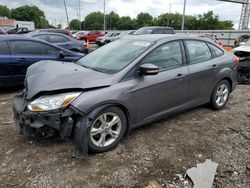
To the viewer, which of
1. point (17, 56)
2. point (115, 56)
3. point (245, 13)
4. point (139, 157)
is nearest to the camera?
point (139, 157)

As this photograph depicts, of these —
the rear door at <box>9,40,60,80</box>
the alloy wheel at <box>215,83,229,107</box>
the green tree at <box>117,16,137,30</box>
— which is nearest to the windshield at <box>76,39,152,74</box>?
the alloy wheel at <box>215,83,229,107</box>

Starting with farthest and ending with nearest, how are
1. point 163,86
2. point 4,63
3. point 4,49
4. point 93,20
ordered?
1. point 93,20
2. point 4,49
3. point 4,63
4. point 163,86

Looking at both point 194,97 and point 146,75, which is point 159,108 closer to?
point 146,75

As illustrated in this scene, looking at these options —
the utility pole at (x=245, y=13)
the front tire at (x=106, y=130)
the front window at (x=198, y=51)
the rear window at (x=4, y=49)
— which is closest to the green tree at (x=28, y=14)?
the utility pole at (x=245, y=13)

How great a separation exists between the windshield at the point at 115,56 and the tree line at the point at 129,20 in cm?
6530

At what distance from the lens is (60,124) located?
266 cm

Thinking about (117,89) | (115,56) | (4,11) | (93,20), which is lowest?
(117,89)

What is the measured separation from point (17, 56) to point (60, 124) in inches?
135

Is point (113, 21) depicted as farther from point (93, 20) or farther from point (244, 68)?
point (244, 68)

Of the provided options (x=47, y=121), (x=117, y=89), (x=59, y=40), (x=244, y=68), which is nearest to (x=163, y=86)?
(x=117, y=89)

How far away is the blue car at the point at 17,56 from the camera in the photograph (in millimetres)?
5168

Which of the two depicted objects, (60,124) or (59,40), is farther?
(59,40)

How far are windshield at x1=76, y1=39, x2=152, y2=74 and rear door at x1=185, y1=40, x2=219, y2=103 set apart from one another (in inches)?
36.7

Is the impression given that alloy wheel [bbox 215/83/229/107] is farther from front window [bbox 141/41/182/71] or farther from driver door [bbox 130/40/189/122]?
front window [bbox 141/41/182/71]
